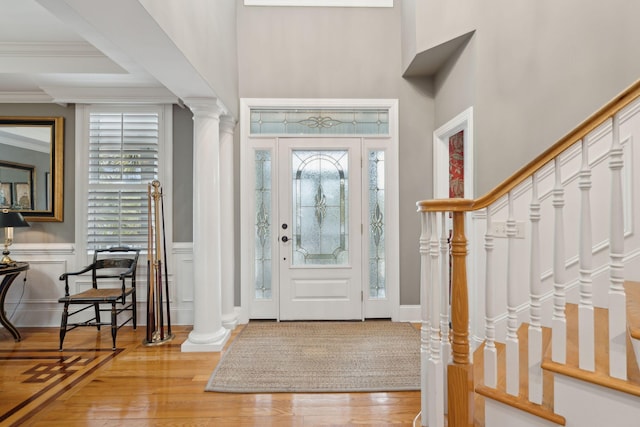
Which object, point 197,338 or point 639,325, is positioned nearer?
point 639,325

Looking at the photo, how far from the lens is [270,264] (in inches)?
138

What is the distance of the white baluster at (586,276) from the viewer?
126 centimetres

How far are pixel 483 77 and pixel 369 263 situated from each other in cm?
205

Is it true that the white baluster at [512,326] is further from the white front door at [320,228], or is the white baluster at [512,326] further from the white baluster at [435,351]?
the white front door at [320,228]

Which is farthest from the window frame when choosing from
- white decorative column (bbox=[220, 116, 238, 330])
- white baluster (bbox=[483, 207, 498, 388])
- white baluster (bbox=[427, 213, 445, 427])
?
white baluster (bbox=[483, 207, 498, 388])

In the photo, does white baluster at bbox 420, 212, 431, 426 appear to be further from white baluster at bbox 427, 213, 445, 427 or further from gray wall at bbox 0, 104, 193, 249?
gray wall at bbox 0, 104, 193, 249

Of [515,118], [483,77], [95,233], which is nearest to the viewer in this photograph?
[515,118]

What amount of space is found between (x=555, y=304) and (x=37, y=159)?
4.48 meters

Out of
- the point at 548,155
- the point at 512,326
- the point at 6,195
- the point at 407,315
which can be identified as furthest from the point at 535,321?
the point at 6,195

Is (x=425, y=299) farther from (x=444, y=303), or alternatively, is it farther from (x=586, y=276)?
(x=586, y=276)

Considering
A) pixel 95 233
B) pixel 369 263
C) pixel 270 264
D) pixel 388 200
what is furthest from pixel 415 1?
pixel 95 233

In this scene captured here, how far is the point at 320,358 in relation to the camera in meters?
2.60

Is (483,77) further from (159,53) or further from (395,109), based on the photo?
(159,53)

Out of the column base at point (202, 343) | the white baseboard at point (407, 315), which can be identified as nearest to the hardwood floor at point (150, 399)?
the column base at point (202, 343)
